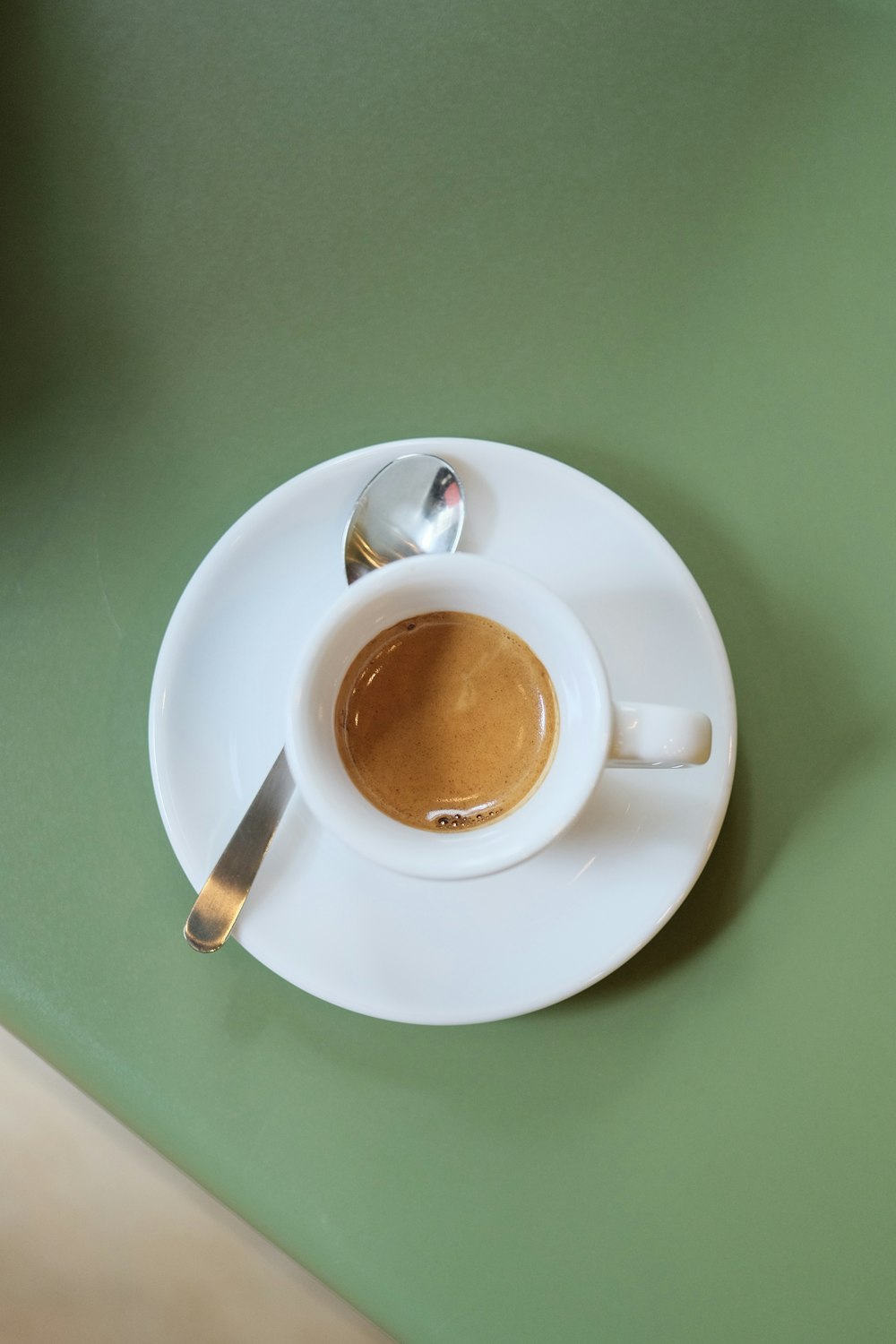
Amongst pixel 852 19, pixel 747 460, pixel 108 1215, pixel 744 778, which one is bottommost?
pixel 108 1215

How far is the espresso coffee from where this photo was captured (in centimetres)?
91

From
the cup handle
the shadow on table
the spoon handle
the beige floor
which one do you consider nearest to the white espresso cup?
the cup handle

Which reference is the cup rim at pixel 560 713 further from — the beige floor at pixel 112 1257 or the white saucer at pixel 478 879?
the beige floor at pixel 112 1257

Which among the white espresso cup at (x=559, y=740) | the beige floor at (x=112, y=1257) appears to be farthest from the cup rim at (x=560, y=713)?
the beige floor at (x=112, y=1257)

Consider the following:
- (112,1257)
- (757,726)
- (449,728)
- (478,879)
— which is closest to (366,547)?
(449,728)

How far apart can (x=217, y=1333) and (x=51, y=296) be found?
1.26m

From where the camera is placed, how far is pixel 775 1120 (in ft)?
3.13

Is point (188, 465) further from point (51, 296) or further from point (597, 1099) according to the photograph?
point (597, 1099)

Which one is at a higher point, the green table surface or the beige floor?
the green table surface

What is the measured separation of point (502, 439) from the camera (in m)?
1.01

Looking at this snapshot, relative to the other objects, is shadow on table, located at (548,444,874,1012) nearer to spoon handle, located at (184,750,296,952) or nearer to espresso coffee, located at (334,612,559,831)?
espresso coffee, located at (334,612,559,831)

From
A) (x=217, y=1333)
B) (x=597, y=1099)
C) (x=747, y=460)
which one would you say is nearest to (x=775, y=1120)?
(x=597, y=1099)

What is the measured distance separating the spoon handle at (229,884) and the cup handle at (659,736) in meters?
0.33

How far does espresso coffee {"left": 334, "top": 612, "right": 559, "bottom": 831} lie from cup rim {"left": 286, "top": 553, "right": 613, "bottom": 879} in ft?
0.27
